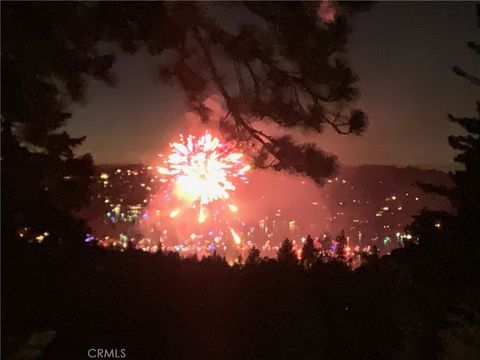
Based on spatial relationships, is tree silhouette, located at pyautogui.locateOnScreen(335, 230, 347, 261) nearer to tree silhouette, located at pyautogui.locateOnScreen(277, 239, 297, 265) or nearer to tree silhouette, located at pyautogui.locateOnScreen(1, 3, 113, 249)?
tree silhouette, located at pyautogui.locateOnScreen(277, 239, 297, 265)

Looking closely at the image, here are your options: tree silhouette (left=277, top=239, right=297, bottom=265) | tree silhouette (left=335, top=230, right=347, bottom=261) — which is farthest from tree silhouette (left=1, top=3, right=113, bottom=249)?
tree silhouette (left=335, top=230, right=347, bottom=261)

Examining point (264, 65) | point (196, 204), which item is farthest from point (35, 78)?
point (196, 204)

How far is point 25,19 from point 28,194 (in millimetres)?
1146

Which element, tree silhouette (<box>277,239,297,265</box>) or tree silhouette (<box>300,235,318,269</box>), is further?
tree silhouette (<box>300,235,318,269</box>)

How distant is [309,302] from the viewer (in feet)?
17.4

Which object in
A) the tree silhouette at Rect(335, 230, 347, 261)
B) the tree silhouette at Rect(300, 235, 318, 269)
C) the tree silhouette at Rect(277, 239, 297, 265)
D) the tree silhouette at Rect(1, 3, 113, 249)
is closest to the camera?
the tree silhouette at Rect(1, 3, 113, 249)

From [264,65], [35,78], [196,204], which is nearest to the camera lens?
[35,78]

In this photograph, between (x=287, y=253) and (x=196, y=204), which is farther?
(x=196, y=204)

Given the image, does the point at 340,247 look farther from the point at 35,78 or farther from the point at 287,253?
the point at 35,78

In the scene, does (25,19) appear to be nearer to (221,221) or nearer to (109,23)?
(109,23)

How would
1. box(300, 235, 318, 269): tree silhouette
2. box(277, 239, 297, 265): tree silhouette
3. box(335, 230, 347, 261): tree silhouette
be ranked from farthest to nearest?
box(335, 230, 347, 261): tree silhouette < box(300, 235, 318, 269): tree silhouette < box(277, 239, 297, 265): tree silhouette

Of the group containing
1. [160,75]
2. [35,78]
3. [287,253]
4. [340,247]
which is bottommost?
[287,253]

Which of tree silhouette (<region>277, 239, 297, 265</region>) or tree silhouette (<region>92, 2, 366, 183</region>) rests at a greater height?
tree silhouette (<region>92, 2, 366, 183</region>)

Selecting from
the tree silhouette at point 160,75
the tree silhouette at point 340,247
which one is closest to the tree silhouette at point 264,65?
the tree silhouette at point 160,75
